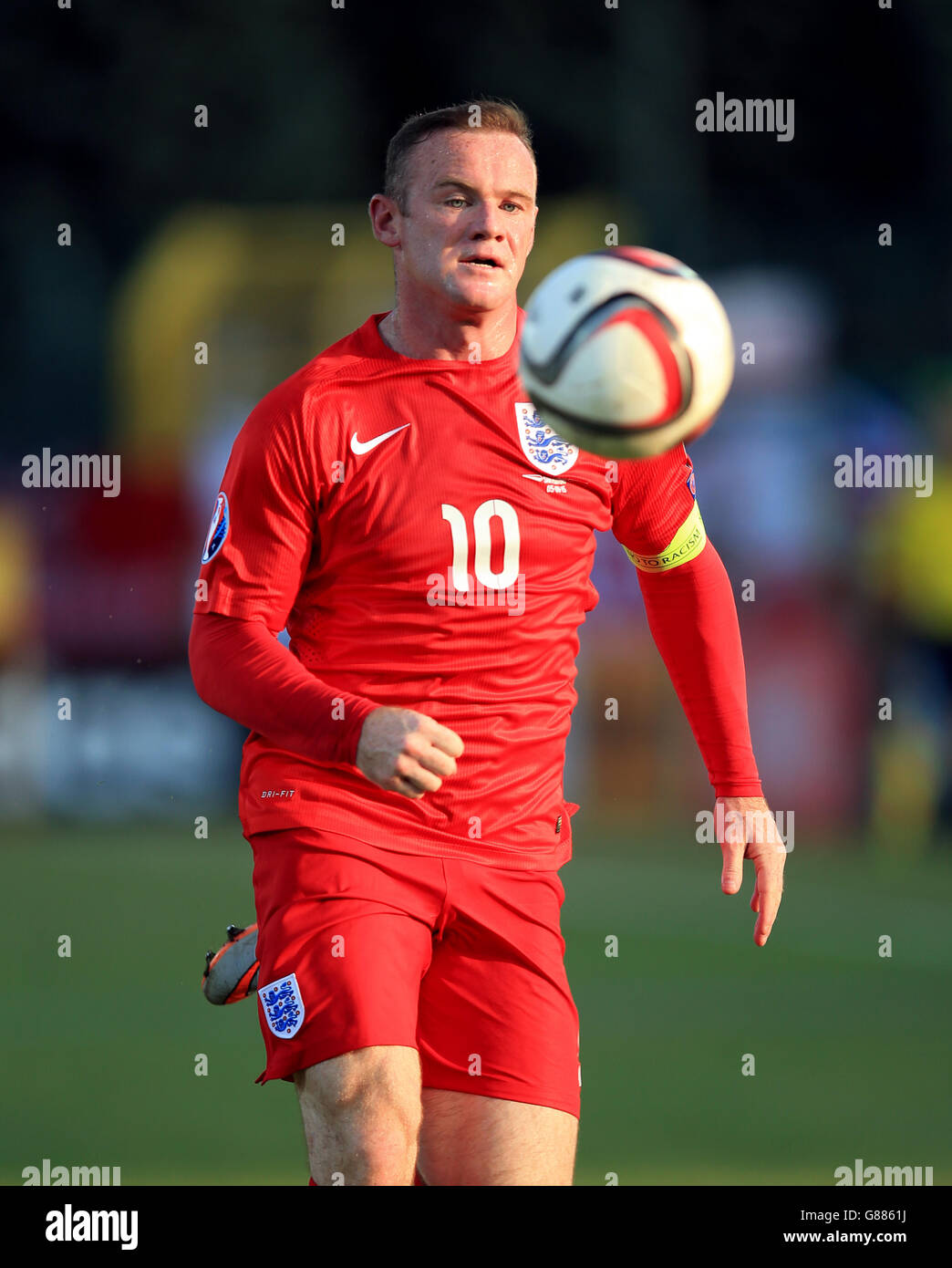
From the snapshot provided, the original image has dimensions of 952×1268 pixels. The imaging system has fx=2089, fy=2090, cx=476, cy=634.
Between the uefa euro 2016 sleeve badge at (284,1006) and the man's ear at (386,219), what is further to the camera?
the man's ear at (386,219)

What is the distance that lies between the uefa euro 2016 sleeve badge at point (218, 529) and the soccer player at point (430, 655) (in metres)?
0.01

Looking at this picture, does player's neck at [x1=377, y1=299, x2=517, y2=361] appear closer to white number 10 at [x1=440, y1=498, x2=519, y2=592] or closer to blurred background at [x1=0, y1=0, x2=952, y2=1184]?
white number 10 at [x1=440, y1=498, x2=519, y2=592]

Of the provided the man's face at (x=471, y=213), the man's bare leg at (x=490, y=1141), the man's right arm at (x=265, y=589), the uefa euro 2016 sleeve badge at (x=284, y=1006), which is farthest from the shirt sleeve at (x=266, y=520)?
the man's bare leg at (x=490, y=1141)

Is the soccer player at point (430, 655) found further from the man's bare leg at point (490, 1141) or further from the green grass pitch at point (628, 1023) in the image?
the green grass pitch at point (628, 1023)

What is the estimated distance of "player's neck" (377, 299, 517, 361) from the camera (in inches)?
181

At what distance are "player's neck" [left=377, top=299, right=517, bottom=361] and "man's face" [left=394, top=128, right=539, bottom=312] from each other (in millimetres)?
71

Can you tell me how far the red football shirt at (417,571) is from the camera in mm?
4367

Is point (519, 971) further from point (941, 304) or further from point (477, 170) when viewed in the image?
point (941, 304)

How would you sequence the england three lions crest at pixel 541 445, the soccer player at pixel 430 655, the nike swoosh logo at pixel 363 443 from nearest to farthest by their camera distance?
the soccer player at pixel 430 655
the nike swoosh logo at pixel 363 443
the england three lions crest at pixel 541 445

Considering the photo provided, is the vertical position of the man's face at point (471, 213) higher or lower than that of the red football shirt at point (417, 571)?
higher

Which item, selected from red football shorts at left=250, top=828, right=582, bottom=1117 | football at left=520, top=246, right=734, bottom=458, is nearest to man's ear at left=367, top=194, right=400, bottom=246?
football at left=520, top=246, right=734, bottom=458

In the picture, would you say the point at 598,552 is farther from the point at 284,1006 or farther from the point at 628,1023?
the point at 284,1006

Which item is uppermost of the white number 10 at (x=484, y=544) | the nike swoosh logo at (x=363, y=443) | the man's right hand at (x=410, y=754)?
the nike swoosh logo at (x=363, y=443)

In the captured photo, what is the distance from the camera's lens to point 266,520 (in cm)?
434
